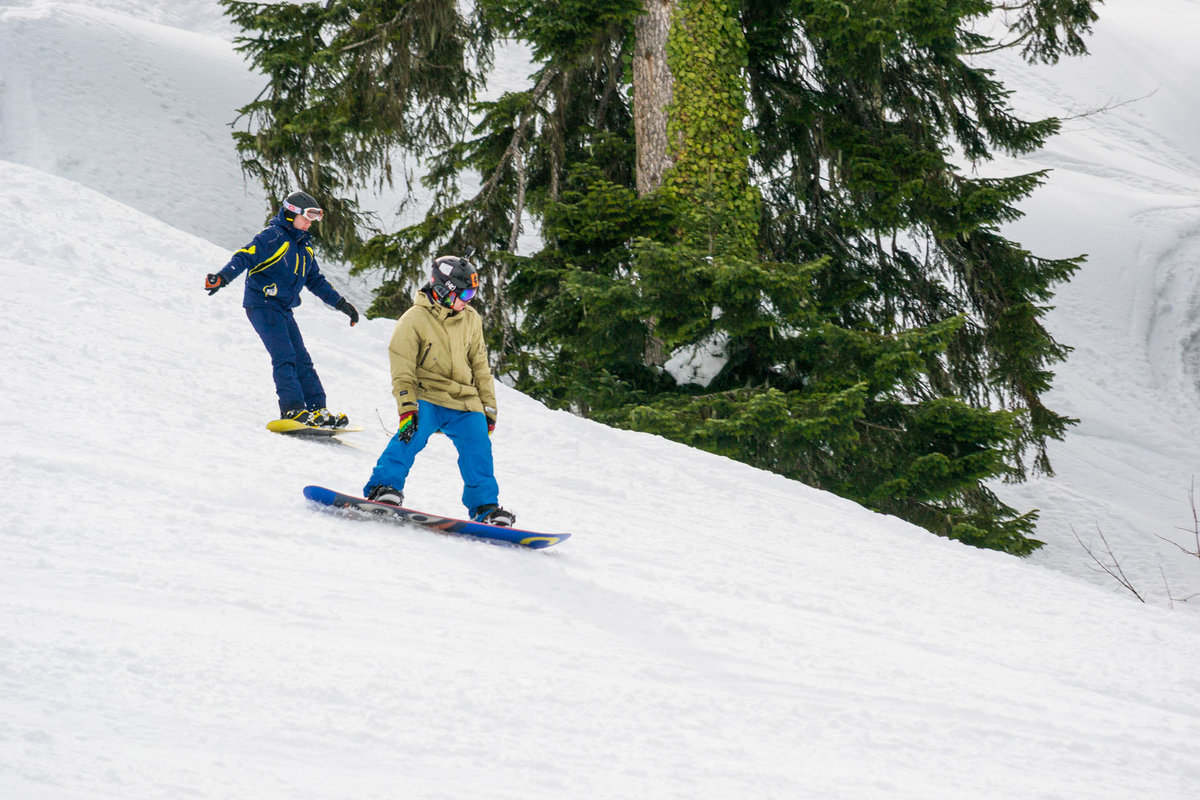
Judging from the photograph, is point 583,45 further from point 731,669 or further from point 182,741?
point 182,741

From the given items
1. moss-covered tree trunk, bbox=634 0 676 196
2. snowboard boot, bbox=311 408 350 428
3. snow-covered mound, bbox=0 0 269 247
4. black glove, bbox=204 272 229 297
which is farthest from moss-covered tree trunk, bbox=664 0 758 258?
snow-covered mound, bbox=0 0 269 247

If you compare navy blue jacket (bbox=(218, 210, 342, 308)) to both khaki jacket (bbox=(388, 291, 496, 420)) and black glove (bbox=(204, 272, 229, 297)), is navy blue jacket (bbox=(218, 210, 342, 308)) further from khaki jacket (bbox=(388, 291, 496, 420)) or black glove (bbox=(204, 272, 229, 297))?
khaki jacket (bbox=(388, 291, 496, 420))

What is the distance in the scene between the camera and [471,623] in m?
3.64

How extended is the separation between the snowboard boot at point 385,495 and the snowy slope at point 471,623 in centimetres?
22

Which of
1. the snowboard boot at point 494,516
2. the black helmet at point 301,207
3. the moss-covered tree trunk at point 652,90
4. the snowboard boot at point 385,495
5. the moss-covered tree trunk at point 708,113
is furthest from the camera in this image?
the moss-covered tree trunk at point 652,90

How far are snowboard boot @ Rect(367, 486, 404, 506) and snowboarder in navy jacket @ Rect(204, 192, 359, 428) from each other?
1.77 m

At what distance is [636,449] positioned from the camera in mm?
7441

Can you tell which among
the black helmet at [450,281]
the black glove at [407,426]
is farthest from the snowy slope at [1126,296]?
the black glove at [407,426]

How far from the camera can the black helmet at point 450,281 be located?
4.98 metres

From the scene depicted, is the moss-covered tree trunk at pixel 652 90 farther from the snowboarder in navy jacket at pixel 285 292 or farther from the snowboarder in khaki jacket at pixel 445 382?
the snowboarder in khaki jacket at pixel 445 382

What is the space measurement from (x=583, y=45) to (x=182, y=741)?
8982 mm

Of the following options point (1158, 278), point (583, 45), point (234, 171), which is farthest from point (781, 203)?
point (1158, 278)

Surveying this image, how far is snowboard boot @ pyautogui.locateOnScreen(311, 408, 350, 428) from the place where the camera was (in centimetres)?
641

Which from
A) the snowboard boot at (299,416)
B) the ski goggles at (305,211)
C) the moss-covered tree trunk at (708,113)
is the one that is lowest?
the snowboard boot at (299,416)
